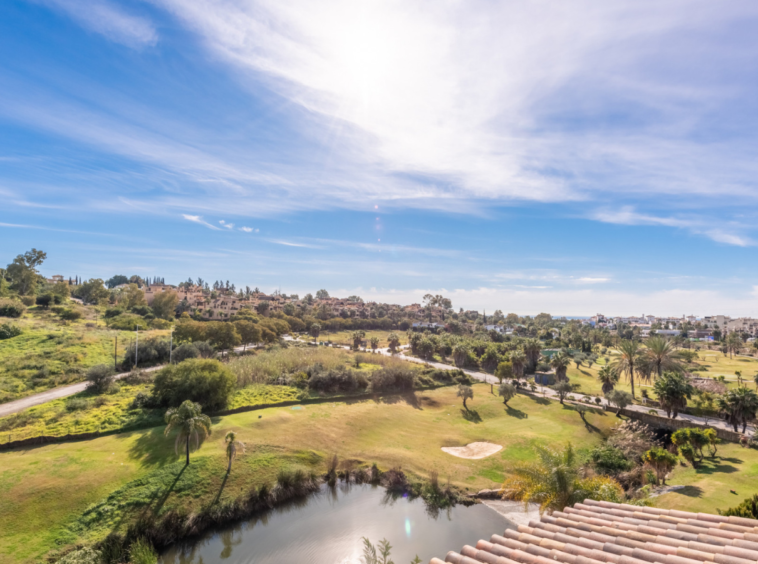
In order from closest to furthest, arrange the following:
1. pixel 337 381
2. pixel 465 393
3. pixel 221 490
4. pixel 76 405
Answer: pixel 221 490, pixel 76 405, pixel 465 393, pixel 337 381

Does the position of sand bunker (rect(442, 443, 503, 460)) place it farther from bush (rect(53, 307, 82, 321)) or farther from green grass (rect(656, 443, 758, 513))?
bush (rect(53, 307, 82, 321))

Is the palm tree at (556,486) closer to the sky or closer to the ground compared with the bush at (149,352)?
closer to the sky

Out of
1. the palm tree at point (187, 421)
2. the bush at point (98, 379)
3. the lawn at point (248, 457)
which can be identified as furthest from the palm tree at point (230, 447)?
the bush at point (98, 379)

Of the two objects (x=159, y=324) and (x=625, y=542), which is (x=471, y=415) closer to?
(x=625, y=542)

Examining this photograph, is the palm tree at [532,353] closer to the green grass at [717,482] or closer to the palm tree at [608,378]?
the palm tree at [608,378]

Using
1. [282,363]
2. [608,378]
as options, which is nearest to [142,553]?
[282,363]
